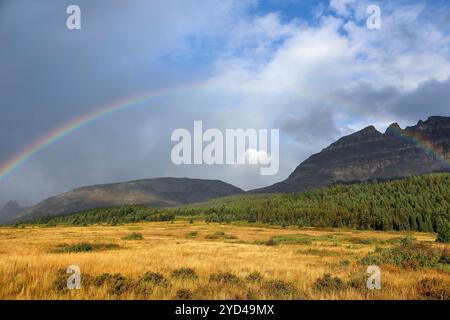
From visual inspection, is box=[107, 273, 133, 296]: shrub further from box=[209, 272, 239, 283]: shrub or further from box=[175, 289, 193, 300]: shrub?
box=[209, 272, 239, 283]: shrub

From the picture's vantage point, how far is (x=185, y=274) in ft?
52.1

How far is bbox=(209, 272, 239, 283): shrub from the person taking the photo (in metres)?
14.4

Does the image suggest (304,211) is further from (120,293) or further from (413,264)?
(120,293)

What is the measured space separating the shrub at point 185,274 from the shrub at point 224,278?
74 cm

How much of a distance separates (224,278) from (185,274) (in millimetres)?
1972

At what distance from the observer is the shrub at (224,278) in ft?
47.3

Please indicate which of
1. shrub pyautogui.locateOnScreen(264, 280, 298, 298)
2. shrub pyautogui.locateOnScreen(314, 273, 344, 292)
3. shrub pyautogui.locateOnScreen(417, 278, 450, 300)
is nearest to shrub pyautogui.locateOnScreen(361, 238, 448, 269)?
shrub pyautogui.locateOnScreen(417, 278, 450, 300)

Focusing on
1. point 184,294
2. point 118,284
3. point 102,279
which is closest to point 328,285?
point 184,294

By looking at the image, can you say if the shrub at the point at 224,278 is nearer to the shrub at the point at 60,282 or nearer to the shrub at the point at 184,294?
the shrub at the point at 184,294

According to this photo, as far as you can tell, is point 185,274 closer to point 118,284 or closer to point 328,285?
point 118,284

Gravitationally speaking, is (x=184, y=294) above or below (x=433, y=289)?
above

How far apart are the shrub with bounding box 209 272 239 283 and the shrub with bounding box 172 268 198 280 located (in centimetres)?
74
